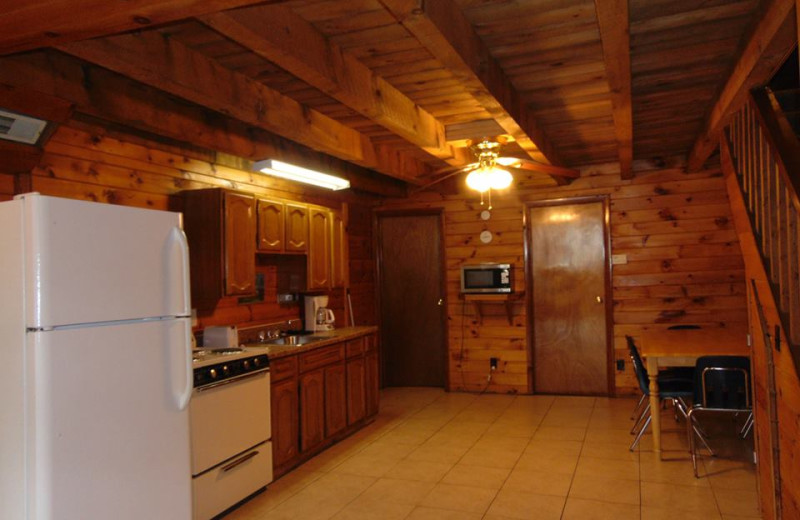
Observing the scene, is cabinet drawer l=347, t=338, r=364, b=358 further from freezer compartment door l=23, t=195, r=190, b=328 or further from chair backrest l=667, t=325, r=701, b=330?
chair backrest l=667, t=325, r=701, b=330

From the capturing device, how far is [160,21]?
1.95m

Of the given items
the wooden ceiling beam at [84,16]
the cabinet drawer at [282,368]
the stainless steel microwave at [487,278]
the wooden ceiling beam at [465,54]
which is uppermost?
the wooden ceiling beam at [465,54]

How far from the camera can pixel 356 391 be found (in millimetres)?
5137

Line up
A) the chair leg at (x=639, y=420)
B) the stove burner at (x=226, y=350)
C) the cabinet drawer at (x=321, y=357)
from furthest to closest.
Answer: the chair leg at (x=639, y=420) < the cabinet drawer at (x=321, y=357) < the stove burner at (x=226, y=350)

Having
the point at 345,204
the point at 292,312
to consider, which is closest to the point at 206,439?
the point at 292,312

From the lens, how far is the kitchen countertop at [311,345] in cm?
404

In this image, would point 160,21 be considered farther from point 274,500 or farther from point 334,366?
point 334,366

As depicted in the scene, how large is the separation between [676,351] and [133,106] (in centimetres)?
369

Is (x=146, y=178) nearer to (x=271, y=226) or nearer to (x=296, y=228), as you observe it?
(x=271, y=226)

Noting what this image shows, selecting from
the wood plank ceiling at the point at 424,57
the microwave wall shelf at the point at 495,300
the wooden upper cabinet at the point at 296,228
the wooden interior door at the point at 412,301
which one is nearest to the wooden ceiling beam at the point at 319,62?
the wood plank ceiling at the point at 424,57

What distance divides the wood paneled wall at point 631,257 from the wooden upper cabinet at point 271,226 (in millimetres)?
2585

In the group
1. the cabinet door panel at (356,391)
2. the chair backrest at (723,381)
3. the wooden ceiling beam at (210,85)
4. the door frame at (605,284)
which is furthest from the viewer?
the door frame at (605,284)

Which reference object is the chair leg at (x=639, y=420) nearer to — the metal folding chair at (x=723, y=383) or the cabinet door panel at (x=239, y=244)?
the metal folding chair at (x=723, y=383)

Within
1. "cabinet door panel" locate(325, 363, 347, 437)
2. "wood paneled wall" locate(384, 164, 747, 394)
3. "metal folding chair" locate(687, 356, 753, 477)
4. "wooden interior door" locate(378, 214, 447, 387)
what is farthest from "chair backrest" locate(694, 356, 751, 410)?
"wooden interior door" locate(378, 214, 447, 387)
